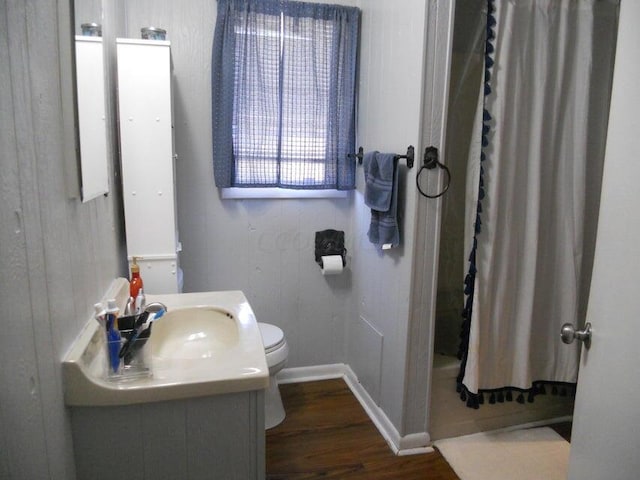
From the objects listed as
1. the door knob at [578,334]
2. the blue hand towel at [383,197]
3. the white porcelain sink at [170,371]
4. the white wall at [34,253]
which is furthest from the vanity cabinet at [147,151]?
the door knob at [578,334]

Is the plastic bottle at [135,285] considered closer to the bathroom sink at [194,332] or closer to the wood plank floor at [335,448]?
the bathroom sink at [194,332]

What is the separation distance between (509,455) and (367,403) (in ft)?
2.44

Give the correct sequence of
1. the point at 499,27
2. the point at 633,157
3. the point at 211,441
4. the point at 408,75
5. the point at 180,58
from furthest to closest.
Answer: the point at 180,58 < the point at 408,75 < the point at 499,27 < the point at 211,441 < the point at 633,157

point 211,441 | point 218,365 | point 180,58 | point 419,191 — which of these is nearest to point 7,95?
point 218,365

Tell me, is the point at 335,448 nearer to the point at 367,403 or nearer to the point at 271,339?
the point at 367,403

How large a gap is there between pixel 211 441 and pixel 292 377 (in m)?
1.67

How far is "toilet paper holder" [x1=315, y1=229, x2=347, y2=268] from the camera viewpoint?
2.71 meters

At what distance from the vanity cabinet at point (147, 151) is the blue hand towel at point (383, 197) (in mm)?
922

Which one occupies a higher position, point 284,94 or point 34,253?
point 284,94

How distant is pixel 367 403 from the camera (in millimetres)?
2525

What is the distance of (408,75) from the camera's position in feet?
6.59

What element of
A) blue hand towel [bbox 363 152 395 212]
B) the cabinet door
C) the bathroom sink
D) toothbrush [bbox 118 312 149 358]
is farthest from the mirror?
blue hand towel [bbox 363 152 395 212]

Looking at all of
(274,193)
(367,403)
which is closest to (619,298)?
(367,403)

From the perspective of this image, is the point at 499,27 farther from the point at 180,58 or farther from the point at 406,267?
the point at 180,58
